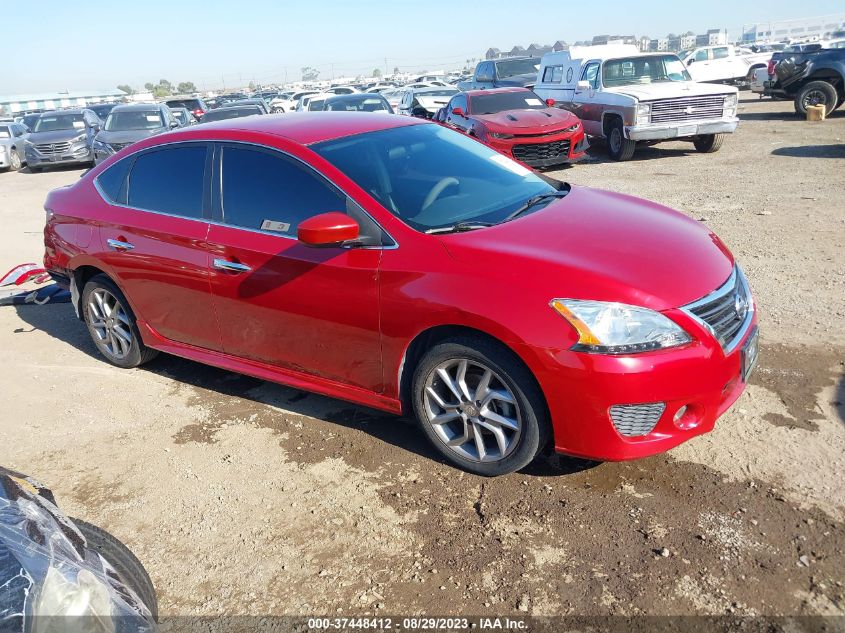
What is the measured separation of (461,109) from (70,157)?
11.1 m

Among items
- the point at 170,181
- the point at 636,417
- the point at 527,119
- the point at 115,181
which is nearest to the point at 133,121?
the point at 527,119

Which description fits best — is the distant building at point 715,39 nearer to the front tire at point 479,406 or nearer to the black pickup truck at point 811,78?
the black pickup truck at point 811,78

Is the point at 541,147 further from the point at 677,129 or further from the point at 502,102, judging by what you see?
the point at 677,129

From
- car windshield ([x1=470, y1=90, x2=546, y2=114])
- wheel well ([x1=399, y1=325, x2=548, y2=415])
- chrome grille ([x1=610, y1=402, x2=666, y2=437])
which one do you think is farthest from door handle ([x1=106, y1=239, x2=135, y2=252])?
car windshield ([x1=470, y1=90, x2=546, y2=114])

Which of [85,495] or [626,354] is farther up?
[626,354]

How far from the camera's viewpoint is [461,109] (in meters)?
13.7

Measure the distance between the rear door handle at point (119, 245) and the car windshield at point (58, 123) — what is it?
1711 centimetres

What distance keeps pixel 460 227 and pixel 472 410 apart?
0.92 m

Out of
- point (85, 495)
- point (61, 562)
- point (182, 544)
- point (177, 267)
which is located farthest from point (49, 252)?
point (61, 562)

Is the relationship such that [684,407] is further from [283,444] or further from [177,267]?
[177,267]

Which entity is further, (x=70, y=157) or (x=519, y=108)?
(x=70, y=157)

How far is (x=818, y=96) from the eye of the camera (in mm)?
17500

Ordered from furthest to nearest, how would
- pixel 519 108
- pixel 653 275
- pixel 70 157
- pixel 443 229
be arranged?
pixel 70 157 → pixel 519 108 → pixel 443 229 → pixel 653 275

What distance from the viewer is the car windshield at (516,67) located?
22.2 metres
